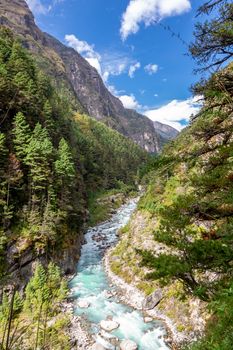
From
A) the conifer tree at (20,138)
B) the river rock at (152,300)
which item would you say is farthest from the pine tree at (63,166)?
the river rock at (152,300)

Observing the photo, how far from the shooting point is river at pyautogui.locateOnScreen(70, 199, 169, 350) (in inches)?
982

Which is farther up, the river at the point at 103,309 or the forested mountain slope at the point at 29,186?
the forested mountain slope at the point at 29,186

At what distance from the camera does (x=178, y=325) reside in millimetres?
26062

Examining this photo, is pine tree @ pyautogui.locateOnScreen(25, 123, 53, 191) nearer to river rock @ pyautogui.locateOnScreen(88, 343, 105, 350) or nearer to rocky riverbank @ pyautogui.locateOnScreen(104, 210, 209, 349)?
rocky riverbank @ pyautogui.locateOnScreen(104, 210, 209, 349)

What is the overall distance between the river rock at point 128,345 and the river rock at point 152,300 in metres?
5.81

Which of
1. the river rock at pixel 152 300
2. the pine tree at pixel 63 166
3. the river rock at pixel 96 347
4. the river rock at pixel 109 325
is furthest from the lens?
the pine tree at pixel 63 166

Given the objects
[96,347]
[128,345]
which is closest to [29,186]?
[96,347]

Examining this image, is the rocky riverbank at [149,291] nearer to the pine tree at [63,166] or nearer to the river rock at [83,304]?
the river rock at [83,304]

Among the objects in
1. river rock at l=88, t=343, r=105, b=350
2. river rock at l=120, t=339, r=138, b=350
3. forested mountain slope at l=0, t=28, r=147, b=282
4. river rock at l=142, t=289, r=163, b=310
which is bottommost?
river rock at l=120, t=339, r=138, b=350

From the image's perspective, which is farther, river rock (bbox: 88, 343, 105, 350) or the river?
the river

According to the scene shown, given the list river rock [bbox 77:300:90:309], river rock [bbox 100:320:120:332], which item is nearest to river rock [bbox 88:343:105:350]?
river rock [bbox 100:320:120:332]

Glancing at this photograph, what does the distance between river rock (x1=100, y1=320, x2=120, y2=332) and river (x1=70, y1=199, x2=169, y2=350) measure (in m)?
0.35

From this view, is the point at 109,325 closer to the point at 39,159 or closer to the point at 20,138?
the point at 39,159

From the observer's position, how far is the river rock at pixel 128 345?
2341 cm
